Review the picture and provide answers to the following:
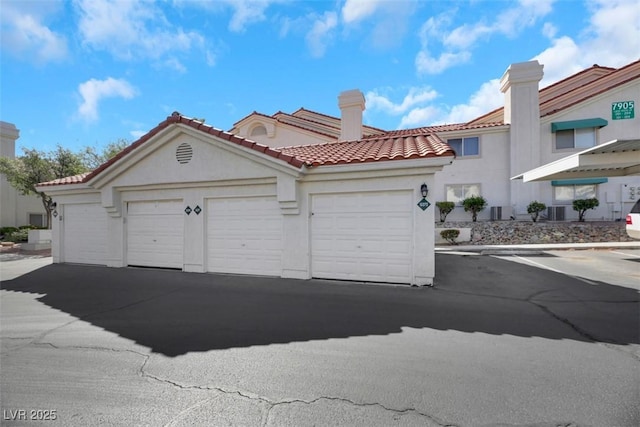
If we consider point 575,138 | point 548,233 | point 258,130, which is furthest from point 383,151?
point 575,138

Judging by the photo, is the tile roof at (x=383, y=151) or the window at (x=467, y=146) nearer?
the tile roof at (x=383, y=151)

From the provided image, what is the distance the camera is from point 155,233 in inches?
392

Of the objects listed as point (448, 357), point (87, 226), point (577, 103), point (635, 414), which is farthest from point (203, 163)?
point (577, 103)

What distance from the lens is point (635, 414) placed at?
103 inches

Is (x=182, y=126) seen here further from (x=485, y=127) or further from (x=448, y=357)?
(x=485, y=127)

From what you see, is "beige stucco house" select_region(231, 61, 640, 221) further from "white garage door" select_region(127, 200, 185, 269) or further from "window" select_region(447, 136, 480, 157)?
"white garage door" select_region(127, 200, 185, 269)

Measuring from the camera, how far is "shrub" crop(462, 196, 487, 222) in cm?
1795

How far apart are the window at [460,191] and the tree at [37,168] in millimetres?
25547

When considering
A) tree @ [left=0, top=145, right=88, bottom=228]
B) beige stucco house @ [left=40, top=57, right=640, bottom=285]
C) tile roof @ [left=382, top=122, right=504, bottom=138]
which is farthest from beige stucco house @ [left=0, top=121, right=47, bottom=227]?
tile roof @ [left=382, top=122, right=504, bottom=138]

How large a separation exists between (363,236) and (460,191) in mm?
14131

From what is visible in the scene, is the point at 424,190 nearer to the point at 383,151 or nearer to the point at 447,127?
the point at 383,151

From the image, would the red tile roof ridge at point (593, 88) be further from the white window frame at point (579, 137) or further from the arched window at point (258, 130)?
the arched window at point (258, 130)

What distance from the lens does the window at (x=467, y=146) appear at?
18.9m

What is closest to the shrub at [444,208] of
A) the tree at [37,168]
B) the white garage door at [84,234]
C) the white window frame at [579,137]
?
the white window frame at [579,137]
